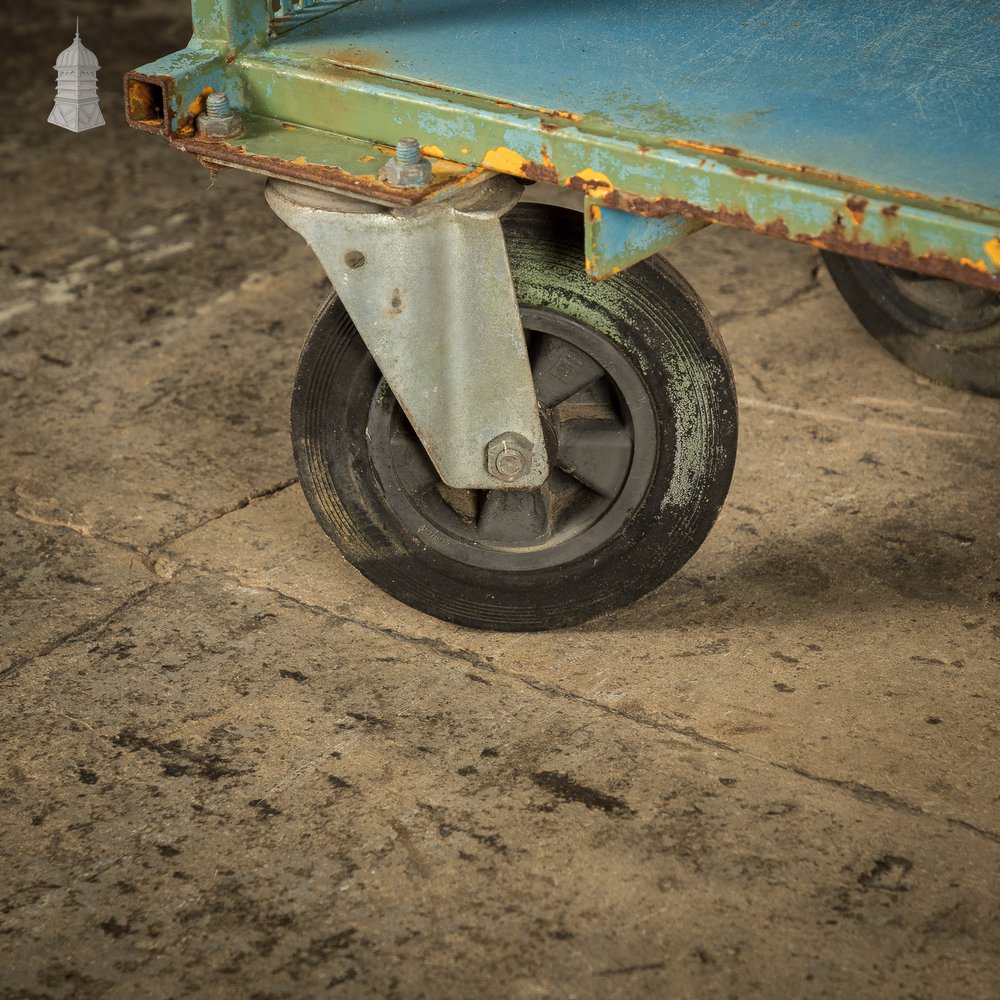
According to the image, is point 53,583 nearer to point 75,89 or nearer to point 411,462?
point 411,462

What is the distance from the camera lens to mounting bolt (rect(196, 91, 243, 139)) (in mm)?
2098

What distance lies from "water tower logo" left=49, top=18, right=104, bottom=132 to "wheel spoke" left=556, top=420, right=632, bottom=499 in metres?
0.88

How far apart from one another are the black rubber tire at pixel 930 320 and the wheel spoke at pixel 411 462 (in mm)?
1303

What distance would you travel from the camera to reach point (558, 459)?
2.32 meters

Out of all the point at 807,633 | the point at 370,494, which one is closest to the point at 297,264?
the point at 370,494

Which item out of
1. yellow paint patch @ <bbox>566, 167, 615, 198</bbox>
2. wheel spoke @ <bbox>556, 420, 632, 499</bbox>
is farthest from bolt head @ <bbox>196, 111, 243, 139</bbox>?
wheel spoke @ <bbox>556, 420, 632, 499</bbox>

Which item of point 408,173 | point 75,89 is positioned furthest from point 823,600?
point 75,89

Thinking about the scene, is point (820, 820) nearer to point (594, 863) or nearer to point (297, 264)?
point (594, 863)

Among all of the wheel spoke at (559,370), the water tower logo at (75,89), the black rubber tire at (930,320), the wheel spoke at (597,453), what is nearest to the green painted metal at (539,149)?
the water tower logo at (75,89)

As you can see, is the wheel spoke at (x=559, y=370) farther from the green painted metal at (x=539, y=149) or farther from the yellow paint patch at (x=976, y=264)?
the yellow paint patch at (x=976, y=264)

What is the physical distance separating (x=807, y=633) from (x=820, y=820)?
0.48 m

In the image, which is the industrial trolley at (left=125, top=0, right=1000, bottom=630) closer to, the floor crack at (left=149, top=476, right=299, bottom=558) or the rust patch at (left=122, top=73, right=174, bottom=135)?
the rust patch at (left=122, top=73, right=174, bottom=135)

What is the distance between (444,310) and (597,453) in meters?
0.36

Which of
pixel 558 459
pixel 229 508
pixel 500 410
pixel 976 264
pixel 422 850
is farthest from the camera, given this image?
pixel 229 508
